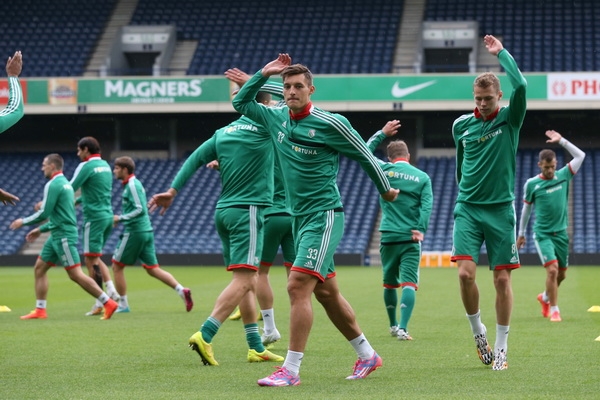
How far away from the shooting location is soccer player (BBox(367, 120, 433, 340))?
35.7 feet

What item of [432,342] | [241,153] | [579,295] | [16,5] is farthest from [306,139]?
[16,5]

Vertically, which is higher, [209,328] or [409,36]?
[209,328]

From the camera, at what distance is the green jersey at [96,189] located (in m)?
14.1

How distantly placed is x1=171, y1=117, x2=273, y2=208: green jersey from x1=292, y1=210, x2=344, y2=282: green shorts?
5.06 ft

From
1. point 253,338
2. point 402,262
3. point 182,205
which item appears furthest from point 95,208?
point 182,205

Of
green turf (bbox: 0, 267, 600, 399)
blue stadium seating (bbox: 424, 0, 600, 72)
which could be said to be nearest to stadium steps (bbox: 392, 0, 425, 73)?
blue stadium seating (bbox: 424, 0, 600, 72)

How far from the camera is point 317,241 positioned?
7211mm

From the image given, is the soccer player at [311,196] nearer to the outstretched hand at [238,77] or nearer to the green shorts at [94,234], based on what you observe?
the outstretched hand at [238,77]

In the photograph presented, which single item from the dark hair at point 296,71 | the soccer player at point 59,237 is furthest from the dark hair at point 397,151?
the soccer player at point 59,237

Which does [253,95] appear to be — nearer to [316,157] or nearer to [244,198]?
[316,157]

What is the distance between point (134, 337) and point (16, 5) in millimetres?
34101

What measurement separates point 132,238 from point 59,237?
128 cm

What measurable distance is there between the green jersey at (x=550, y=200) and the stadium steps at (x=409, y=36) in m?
22.3

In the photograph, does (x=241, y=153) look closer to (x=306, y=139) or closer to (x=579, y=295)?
(x=306, y=139)
